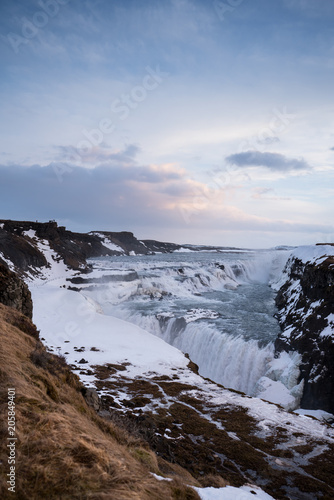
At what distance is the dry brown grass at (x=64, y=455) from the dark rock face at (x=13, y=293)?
7.08 m

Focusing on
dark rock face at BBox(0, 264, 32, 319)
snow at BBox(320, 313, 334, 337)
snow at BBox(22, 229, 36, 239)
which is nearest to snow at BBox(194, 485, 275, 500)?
dark rock face at BBox(0, 264, 32, 319)

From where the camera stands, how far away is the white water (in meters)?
23.4

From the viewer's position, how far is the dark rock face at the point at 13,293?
12984 millimetres

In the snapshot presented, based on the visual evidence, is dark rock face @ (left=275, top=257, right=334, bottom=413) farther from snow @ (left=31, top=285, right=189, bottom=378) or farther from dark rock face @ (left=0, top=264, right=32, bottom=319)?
dark rock face @ (left=0, top=264, right=32, bottom=319)

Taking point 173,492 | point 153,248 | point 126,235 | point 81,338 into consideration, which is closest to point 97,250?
point 126,235

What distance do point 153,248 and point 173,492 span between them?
161 meters

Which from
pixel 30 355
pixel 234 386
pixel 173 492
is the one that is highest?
pixel 30 355

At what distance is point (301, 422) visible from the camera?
12.5 m

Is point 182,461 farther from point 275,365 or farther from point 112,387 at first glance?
point 275,365

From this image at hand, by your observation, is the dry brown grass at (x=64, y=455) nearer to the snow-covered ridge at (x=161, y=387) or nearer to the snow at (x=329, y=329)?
the snow-covered ridge at (x=161, y=387)

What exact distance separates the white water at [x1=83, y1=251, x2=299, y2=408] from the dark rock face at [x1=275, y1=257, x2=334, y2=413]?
1.29 m

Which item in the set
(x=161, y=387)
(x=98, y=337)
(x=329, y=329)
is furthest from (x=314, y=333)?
(x=98, y=337)

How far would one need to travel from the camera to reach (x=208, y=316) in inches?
1298

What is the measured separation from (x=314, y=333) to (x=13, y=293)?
19.9 metres
